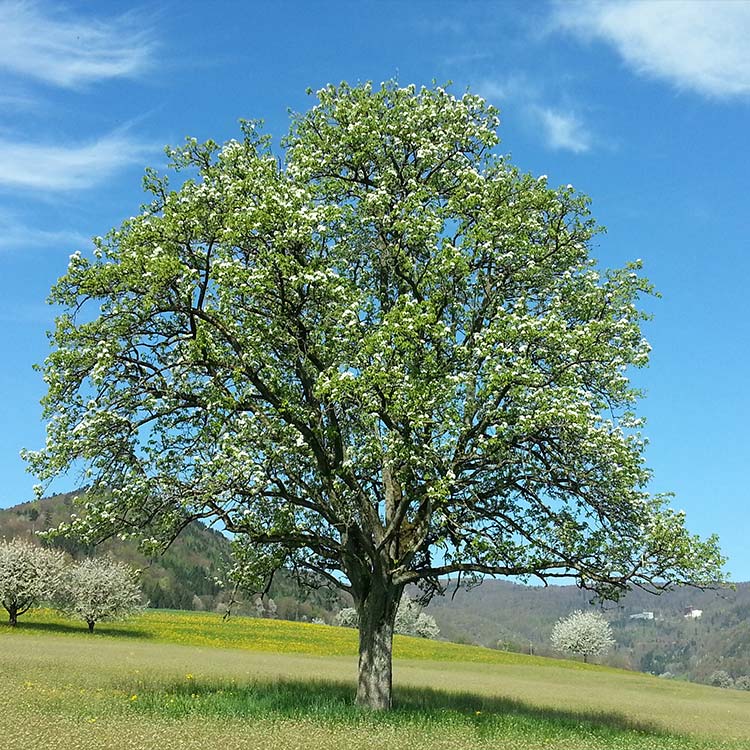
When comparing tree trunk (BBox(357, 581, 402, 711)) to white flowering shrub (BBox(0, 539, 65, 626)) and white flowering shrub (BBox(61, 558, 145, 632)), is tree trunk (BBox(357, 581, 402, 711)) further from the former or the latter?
white flowering shrub (BBox(0, 539, 65, 626))

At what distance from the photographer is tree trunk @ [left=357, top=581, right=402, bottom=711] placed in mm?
24156

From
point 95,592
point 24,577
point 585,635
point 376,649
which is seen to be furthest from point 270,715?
point 585,635

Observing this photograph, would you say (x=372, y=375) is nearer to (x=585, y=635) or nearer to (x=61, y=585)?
(x=61, y=585)

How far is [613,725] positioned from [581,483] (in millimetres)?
10753

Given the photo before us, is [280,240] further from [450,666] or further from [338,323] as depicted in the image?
[450,666]

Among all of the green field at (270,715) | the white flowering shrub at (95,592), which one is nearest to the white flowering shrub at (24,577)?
the white flowering shrub at (95,592)

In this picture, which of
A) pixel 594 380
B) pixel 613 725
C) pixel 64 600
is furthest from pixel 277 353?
pixel 64 600

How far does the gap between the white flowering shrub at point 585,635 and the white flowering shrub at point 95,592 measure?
233 feet

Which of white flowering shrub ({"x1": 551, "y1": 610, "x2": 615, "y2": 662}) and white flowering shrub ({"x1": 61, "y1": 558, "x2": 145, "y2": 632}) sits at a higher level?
white flowering shrub ({"x1": 61, "y1": 558, "x2": 145, "y2": 632})

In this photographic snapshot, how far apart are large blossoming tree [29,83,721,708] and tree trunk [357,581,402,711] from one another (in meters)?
0.09

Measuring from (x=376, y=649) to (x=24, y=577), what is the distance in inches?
2190

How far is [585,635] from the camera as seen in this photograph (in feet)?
385

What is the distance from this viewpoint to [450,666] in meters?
69.9

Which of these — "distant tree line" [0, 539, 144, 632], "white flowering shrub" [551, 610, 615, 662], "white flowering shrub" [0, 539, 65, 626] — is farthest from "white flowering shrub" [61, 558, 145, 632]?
"white flowering shrub" [551, 610, 615, 662]
